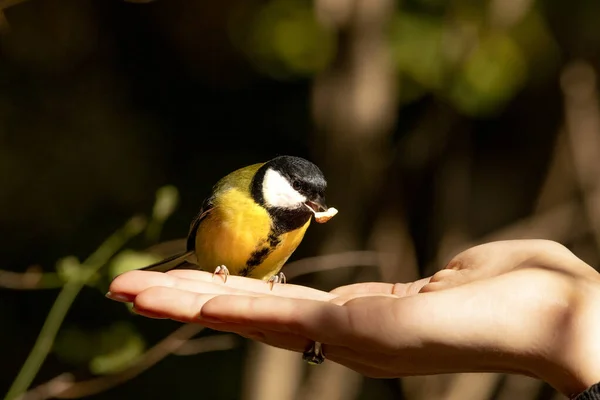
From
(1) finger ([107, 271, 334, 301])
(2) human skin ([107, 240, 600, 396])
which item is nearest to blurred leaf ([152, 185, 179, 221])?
(1) finger ([107, 271, 334, 301])

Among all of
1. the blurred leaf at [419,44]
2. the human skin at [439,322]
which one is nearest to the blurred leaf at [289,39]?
the blurred leaf at [419,44]

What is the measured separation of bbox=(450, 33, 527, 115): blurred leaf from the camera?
2732mm

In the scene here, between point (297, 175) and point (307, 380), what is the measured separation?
106 cm

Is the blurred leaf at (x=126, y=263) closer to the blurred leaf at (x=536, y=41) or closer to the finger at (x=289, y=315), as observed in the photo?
the finger at (x=289, y=315)

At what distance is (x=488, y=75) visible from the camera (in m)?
2.73

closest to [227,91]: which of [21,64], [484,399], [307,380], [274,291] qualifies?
[21,64]

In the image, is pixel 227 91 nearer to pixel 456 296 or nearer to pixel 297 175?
pixel 297 175

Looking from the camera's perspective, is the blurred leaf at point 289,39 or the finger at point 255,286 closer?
the finger at point 255,286

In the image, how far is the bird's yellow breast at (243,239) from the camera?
1.94 m

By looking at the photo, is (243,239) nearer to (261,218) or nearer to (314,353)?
(261,218)

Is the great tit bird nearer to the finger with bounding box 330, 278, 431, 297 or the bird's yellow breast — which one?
the bird's yellow breast

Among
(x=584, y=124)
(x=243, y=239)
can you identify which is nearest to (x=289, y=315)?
(x=243, y=239)

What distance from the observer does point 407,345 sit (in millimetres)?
1293

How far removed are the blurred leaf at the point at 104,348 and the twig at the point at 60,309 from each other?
185 millimetres
